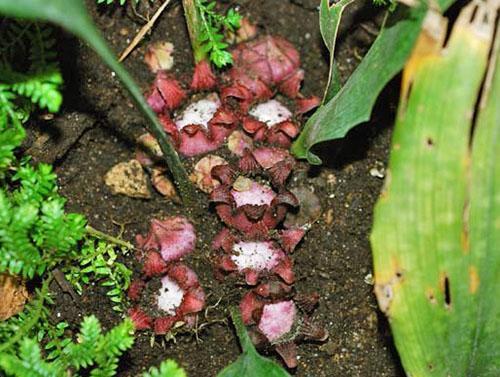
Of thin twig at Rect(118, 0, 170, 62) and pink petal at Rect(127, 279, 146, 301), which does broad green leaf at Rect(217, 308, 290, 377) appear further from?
thin twig at Rect(118, 0, 170, 62)

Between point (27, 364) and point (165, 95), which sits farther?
point (165, 95)

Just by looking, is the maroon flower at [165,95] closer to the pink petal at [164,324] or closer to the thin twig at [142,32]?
the thin twig at [142,32]

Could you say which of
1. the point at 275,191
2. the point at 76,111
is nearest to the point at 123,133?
the point at 76,111

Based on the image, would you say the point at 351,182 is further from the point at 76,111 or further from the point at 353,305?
the point at 76,111

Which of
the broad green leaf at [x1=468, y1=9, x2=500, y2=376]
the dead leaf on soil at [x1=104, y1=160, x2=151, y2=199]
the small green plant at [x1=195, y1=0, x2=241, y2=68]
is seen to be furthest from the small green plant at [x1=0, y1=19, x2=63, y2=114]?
the broad green leaf at [x1=468, y1=9, x2=500, y2=376]

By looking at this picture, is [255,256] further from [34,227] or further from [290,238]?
[34,227]

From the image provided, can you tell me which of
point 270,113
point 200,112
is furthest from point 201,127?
point 270,113
